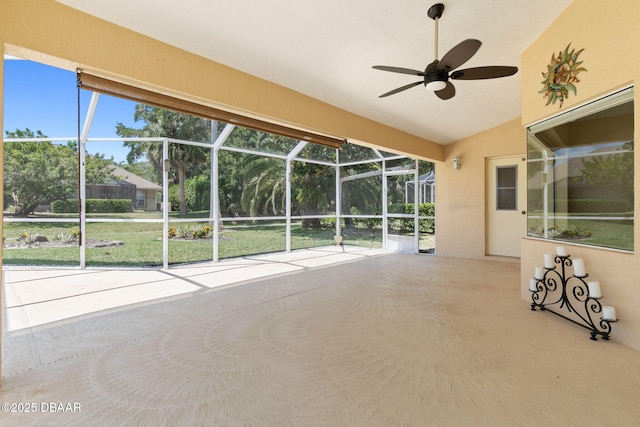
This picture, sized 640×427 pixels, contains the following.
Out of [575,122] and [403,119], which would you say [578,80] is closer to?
[575,122]

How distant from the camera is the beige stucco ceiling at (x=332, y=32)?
2633mm

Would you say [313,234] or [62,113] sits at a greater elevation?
[62,113]

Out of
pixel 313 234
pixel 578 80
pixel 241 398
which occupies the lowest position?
pixel 241 398

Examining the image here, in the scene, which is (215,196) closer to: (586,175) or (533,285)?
(533,285)

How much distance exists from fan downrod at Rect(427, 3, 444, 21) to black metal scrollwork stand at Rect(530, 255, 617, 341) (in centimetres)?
258

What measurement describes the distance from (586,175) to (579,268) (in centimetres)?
99

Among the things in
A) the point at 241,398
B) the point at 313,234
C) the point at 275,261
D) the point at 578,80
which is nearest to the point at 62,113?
the point at 275,261

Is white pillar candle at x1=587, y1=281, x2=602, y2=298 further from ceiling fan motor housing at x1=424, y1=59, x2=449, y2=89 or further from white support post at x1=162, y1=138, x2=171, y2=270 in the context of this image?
white support post at x1=162, y1=138, x2=171, y2=270

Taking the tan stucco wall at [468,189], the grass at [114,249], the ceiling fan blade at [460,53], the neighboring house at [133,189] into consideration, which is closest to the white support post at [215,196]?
the grass at [114,249]

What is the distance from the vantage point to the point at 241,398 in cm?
191

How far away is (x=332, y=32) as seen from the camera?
302 cm

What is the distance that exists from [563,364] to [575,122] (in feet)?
7.81

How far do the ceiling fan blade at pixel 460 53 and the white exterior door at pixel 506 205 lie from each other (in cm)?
476

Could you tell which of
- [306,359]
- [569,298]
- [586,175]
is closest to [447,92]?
[586,175]
